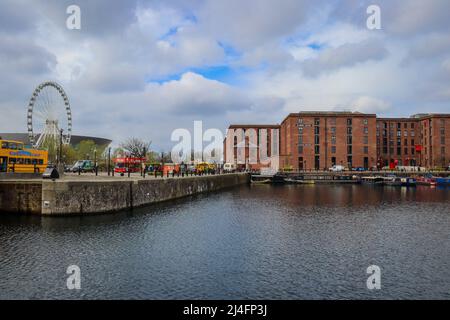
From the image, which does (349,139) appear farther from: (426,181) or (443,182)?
(443,182)

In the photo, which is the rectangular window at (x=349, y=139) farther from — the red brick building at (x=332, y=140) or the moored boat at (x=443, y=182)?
the moored boat at (x=443, y=182)

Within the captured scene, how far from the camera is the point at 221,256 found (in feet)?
62.1

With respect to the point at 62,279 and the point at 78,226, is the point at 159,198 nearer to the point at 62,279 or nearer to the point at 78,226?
the point at 78,226

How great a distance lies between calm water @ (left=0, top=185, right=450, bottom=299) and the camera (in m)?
14.1

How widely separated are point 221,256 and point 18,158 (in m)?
30.7

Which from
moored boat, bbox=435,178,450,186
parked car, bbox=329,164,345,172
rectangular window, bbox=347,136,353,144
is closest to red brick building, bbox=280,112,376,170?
rectangular window, bbox=347,136,353,144

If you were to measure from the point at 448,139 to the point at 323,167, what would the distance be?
1930 inches

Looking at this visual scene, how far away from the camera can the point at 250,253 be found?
19578 mm

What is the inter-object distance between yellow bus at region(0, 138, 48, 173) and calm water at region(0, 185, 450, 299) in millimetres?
9677

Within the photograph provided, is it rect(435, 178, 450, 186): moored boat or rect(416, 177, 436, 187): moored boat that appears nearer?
rect(416, 177, 436, 187): moored boat

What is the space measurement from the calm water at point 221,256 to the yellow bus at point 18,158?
9.68 m

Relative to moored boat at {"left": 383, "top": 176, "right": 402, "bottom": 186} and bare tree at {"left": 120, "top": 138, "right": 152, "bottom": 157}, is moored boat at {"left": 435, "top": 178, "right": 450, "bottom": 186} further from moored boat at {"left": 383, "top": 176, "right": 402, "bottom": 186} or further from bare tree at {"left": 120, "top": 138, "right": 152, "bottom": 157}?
bare tree at {"left": 120, "top": 138, "right": 152, "bottom": 157}

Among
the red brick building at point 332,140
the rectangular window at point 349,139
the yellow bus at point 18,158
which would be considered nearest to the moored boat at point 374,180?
the red brick building at point 332,140

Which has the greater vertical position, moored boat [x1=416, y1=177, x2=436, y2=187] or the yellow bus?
the yellow bus
